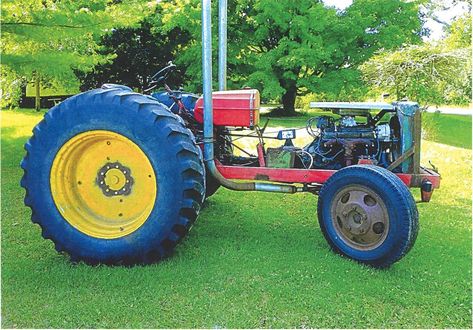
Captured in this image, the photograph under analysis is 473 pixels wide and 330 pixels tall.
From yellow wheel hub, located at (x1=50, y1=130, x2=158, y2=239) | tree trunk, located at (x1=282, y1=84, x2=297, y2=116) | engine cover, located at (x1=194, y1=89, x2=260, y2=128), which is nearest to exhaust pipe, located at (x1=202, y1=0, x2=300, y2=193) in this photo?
engine cover, located at (x1=194, y1=89, x2=260, y2=128)

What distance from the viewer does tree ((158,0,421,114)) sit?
15.1 m

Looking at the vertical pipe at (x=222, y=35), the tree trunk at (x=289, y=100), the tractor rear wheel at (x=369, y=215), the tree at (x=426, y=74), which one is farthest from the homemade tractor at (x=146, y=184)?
the tree trunk at (x=289, y=100)

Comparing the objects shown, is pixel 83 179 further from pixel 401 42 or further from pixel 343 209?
pixel 401 42

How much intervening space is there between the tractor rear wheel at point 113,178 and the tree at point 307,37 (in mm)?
11922

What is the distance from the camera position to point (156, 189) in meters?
3.32

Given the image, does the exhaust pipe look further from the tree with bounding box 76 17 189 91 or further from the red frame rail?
the tree with bounding box 76 17 189 91

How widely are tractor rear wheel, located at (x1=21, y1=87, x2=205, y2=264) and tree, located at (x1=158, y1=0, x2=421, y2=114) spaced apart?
11.9 m

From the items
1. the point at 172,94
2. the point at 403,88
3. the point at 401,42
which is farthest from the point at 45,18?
the point at 401,42

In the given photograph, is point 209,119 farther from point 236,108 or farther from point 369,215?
point 369,215

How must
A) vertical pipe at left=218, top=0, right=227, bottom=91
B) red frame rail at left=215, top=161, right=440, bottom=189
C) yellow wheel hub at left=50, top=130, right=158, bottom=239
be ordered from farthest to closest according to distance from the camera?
vertical pipe at left=218, top=0, right=227, bottom=91 < red frame rail at left=215, top=161, right=440, bottom=189 < yellow wheel hub at left=50, top=130, right=158, bottom=239

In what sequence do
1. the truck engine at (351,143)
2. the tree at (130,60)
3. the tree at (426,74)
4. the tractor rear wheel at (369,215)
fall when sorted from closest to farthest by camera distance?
1. the tractor rear wheel at (369,215)
2. the truck engine at (351,143)
3. the tree at (426,74)
4. the tree at (130,60)

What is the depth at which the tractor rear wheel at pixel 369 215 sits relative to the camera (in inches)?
127

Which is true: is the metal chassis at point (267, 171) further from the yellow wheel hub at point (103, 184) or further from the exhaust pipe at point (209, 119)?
the yellow wheel hub at point (103, 184)

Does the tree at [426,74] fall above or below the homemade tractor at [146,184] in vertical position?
above
